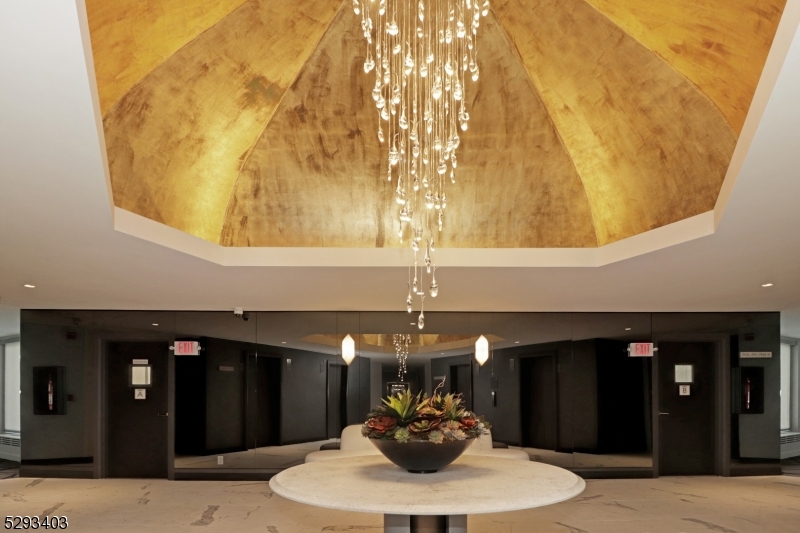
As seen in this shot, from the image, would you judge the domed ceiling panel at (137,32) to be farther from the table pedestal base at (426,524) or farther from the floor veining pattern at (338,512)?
the floor veining pattern at (338,512)

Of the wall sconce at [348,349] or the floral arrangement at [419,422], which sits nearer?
the floral arrangement at [419,422]

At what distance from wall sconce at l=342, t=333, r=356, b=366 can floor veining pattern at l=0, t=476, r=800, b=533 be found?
196 cm

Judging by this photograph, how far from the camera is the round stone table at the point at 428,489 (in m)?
3.44

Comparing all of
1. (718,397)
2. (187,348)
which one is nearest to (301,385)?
(187,348)

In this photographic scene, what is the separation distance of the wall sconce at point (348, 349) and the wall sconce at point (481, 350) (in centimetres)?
173

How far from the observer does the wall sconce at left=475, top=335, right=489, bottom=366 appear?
9.54m

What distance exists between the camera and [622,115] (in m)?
6.23

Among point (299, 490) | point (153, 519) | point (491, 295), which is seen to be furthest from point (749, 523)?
point (153, 519)

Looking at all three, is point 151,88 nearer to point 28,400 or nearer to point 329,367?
point 329,367

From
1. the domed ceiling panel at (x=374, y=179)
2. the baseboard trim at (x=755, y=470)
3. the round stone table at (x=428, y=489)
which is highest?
the domed ceiling panel at (x=374, y=179)

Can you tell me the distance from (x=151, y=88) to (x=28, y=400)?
5964 millimetres

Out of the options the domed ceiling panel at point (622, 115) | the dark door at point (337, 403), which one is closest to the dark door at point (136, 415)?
the dark door at point (337, 403)

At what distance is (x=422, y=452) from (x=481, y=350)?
552cm

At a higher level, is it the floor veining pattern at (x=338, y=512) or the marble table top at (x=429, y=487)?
the marble table top at (x=429, y=487)
